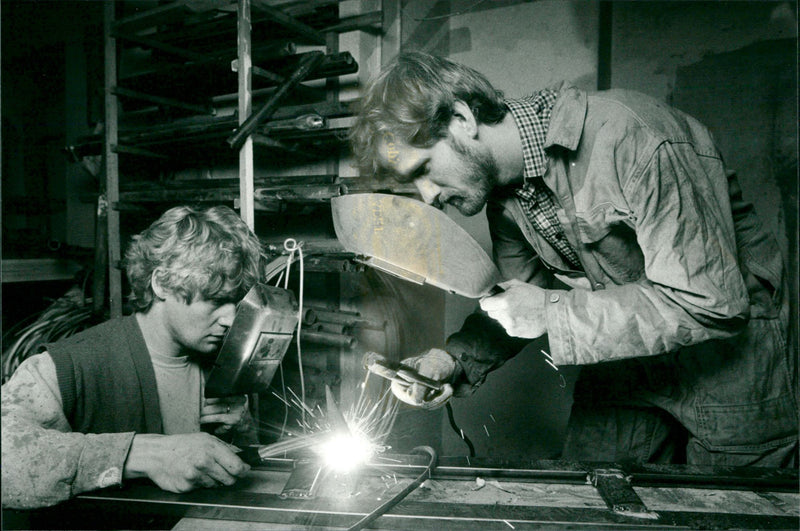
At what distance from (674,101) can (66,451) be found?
294 centimetres

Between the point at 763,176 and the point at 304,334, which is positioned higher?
the point at 763,176

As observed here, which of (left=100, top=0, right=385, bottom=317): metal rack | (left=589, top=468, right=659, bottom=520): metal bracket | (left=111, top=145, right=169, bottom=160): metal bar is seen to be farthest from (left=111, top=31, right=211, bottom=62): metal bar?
(left=589, top=468, right=659, bottom=520): metal bracket

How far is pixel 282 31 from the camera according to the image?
3109 millimetres

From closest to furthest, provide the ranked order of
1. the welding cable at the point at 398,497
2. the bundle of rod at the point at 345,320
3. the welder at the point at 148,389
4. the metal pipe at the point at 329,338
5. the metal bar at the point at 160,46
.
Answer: the welding cable at the point at 398,497, the welder at the point at 148,389, the metal pipe at the point at 329,338, the bundle of rod at the point at 345,320, the metal bar at the point at 160,46

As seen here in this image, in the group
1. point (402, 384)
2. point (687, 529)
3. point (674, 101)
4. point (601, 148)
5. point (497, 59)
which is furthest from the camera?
point (497, 59)

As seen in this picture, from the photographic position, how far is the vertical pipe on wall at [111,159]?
10.3 feet

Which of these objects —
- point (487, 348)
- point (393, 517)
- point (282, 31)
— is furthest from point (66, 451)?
point (282, 31)

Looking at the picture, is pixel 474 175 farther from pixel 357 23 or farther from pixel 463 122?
pixel 357 23

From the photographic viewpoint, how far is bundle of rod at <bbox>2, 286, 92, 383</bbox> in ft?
10.4

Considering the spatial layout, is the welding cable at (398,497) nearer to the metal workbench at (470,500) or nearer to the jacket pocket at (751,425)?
the metal workbench at (470,500)

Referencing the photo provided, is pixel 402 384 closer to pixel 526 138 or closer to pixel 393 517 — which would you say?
pixel 393 517

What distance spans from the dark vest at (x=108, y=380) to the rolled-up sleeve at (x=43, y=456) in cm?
10

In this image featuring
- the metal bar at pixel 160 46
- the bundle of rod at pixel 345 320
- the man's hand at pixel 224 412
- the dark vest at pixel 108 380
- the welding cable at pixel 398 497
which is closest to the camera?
the welding cable at pixel 398 497

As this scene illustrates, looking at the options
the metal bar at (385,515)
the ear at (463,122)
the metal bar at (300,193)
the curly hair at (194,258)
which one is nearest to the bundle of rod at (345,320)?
the metal bar at (300,193)
